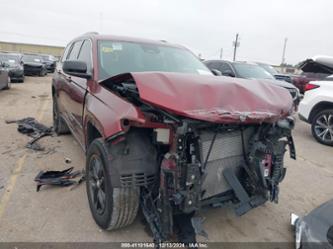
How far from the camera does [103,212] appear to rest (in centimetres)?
250

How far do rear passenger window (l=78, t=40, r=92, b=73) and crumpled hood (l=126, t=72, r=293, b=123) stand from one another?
1.33 m

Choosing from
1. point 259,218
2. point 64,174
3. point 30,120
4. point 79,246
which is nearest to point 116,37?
point 64,174

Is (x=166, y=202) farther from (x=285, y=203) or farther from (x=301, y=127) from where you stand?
(x=301, y=127)

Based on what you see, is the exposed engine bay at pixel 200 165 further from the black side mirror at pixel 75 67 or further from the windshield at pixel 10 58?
the windshield at pixel 10 58

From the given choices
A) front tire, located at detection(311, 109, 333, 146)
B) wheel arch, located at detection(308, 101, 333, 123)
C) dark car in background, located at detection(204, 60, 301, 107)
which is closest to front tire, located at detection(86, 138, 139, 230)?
front tire, located at detection(311, 109, 333, 146)

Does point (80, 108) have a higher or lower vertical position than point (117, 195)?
higher

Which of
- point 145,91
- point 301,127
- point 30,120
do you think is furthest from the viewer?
point 301,127

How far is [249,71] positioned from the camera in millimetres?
9281

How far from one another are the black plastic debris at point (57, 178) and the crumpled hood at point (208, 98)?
2.10 meters

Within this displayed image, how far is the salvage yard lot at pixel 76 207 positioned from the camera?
8.55 feet

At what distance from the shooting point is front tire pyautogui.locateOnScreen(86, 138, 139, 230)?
227cm

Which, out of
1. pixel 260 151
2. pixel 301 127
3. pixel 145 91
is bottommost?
pixel 301 127

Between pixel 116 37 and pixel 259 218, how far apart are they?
2.93 metres

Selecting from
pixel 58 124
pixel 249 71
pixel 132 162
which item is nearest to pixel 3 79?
pixel 58 124
